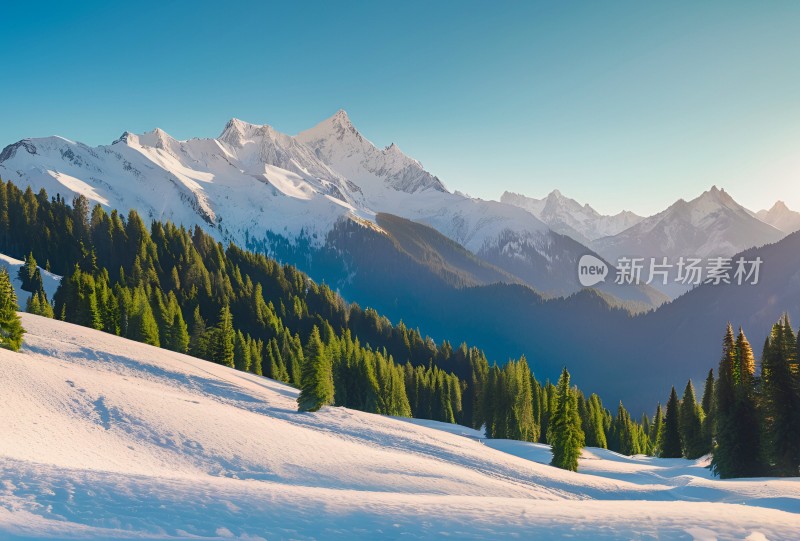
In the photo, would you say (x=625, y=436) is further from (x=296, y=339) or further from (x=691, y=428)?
(x=296, y=339)

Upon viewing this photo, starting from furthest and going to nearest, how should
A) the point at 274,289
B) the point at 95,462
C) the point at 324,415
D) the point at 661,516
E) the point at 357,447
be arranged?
the point at 274,289
the point at 324,415
the point at 357,447
the point at 95,462
the point at 661,516

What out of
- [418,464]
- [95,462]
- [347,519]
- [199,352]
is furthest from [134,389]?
[199,352]

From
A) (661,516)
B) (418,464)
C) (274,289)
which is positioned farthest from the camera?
(274,289)

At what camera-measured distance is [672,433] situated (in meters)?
80.4

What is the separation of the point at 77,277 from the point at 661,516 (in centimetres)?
9204

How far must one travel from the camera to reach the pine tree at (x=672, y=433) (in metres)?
79.5

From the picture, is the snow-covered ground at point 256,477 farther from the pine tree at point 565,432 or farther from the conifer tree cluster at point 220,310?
the conifer tree cluster at point 220,310

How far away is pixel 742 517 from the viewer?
15.4 meters

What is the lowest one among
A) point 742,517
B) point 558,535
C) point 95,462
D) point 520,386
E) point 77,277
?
point 95,462

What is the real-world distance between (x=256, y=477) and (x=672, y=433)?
251ft

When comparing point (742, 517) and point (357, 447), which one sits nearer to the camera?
point (742, 517)

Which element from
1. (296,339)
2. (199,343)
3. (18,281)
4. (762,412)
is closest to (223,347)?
(199,343)

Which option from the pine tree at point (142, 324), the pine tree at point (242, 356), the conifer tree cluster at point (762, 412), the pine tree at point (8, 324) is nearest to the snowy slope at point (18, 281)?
the pine tree at point (142, 324)

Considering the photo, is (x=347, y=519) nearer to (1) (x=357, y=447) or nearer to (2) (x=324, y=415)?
(1) (x=357, y=447)
